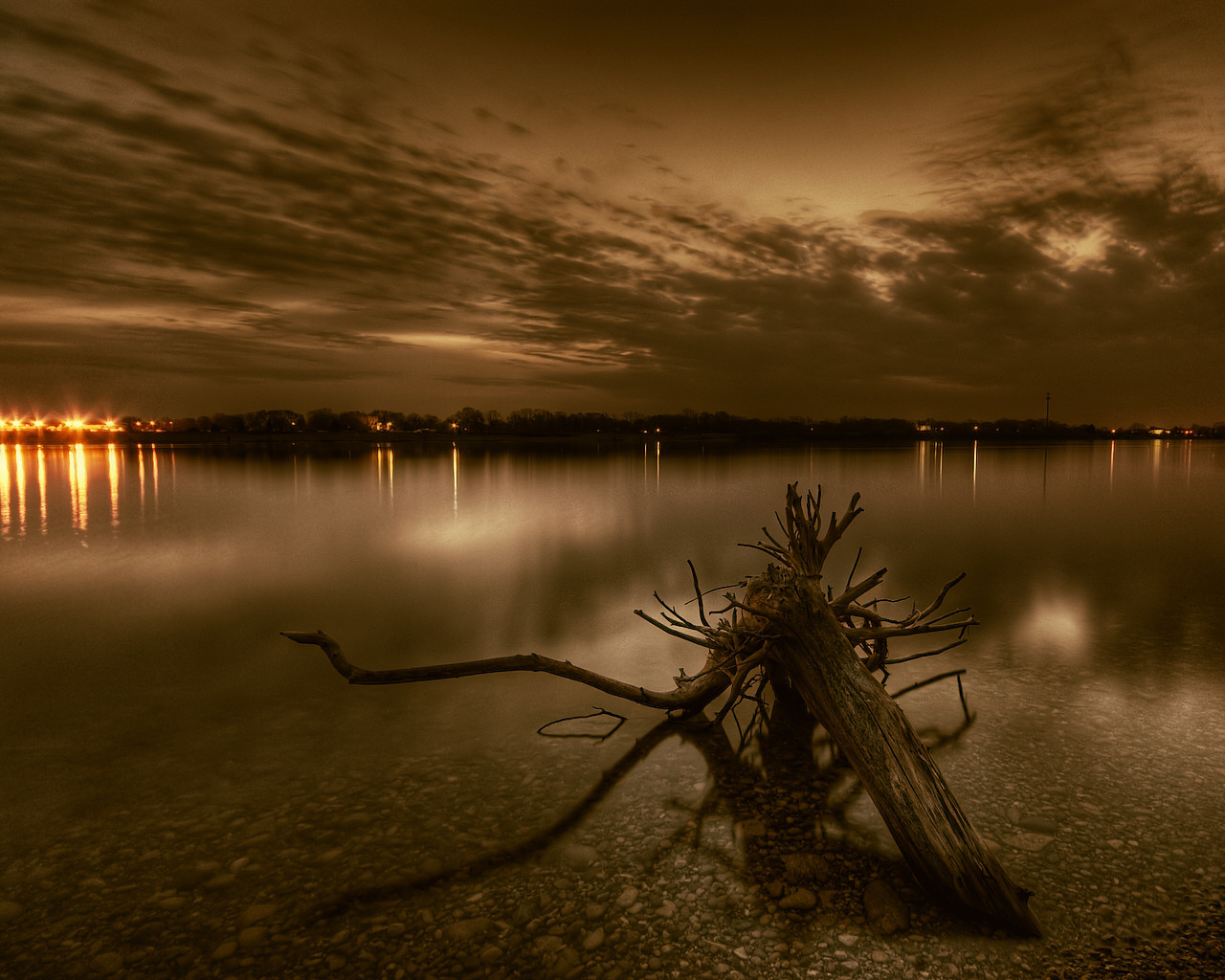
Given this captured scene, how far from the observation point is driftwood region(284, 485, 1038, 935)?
382cm

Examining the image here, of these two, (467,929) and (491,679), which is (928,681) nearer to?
(491,679)

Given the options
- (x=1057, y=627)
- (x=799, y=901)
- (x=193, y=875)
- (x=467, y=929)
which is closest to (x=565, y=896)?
(x=467, y=929)

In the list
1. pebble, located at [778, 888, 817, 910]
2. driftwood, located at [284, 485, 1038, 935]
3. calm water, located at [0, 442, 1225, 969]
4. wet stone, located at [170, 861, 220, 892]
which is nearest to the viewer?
driftwood, located at [284, 485, 1038, 935]

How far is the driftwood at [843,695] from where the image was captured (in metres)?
3.82

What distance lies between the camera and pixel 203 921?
3.88 metres

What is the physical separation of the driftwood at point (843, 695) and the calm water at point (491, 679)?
0.57 metres

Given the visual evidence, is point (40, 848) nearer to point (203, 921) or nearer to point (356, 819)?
point (203, 921)

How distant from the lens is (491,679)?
315 inches

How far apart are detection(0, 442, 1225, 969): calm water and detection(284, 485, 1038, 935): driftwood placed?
1.88 feet

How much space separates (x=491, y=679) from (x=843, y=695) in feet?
15.5

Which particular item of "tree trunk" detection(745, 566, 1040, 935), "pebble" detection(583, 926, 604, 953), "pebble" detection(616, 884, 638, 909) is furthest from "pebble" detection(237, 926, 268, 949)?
"tree trunk" detection(745, 566, 1040, 935)

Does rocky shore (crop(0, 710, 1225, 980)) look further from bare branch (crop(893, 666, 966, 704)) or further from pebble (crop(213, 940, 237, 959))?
bare branch (crop(893, 666, 966, 704))

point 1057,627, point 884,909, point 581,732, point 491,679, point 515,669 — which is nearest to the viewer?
point 884,909

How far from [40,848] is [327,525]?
20223mm
